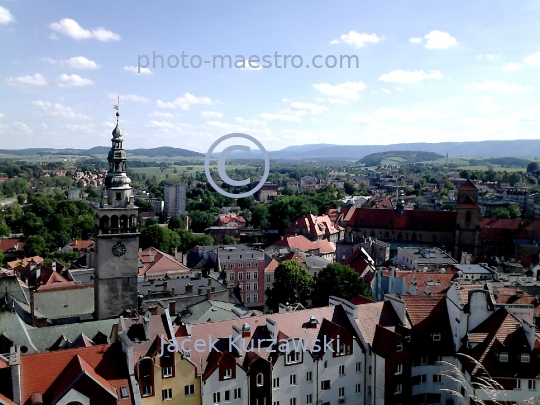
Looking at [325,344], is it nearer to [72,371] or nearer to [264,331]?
[264,331]

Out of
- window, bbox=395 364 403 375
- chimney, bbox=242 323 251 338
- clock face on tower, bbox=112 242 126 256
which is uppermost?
clock face on tower, bbox=112 242 126 256

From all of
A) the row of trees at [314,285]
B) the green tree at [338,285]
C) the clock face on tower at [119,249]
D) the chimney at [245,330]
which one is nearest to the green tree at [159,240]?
the row of trees at [314,285]

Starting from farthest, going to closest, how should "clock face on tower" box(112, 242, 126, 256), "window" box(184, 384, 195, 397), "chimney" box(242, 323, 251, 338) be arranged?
"clock face on tower" box(112, 242, 126, 256), "chimney" box(242, 323, 251, 338), "window" box(184, 384, 195, 397)

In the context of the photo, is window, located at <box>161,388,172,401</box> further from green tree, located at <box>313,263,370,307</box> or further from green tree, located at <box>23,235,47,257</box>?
green tree, located at <box>23,235,47,257</box>

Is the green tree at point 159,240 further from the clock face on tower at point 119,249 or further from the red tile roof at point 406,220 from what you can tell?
the clock face on tower at point 119,249

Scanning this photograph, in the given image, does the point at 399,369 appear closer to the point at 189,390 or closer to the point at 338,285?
the point at 189,390

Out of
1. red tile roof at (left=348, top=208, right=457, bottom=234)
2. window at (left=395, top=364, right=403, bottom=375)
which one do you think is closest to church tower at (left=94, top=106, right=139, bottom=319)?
window at (left=395, top=364, right=403, bottom=375)

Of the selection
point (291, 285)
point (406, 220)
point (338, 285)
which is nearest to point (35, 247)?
point (291, 285)
